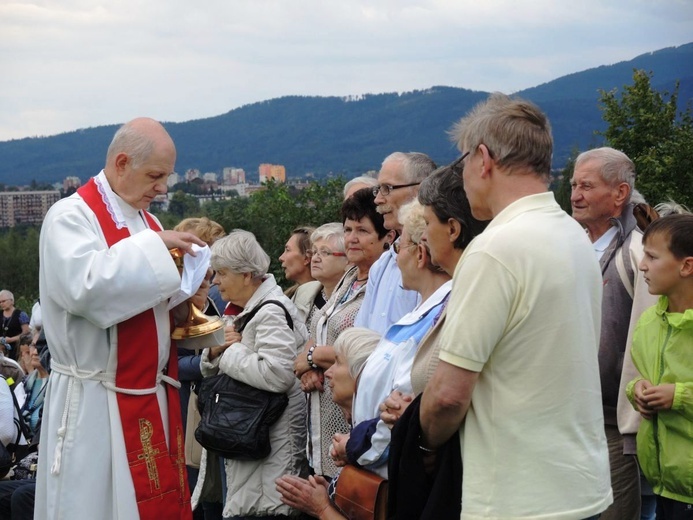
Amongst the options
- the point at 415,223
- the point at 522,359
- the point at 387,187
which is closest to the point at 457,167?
the point at 415,223

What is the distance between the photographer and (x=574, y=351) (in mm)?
2697

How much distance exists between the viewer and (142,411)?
14.2ft

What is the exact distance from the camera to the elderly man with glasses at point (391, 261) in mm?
4578

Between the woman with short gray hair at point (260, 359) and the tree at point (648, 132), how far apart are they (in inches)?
1200

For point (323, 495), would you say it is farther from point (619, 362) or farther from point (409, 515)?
point (619, 362)

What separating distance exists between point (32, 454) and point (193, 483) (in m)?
1.15

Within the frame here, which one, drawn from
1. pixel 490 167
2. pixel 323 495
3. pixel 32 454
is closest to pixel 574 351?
pixel 490 167

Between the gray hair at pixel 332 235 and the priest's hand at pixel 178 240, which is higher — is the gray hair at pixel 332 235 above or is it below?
below

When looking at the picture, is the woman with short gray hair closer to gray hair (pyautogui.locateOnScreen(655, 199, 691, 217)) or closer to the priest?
the priest

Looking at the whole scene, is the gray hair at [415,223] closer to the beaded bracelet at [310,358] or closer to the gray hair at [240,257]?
the beaded bracelet at [310,358]

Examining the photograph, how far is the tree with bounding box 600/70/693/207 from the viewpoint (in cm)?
3422

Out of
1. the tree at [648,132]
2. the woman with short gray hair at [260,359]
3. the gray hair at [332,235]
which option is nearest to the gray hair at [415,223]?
the woman with short gray hair at [260,359]

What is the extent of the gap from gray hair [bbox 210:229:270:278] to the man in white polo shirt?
9.42 feet

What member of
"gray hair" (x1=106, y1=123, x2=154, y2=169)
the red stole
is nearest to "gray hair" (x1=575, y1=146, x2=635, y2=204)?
"gray hair" (x1=106, y1=123, x2=154, y2=169)
